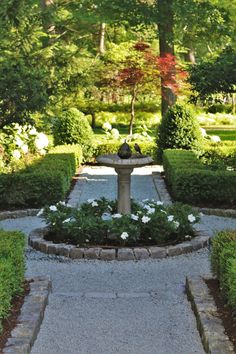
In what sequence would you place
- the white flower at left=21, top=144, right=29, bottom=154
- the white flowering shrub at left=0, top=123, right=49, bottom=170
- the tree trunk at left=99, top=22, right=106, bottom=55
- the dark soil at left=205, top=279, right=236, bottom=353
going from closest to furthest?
1. the dark soil at left=205, top=279, right=236, bottom=353
2. the white flowering shrub at left=0, top=123, right=49, bottom=170
3. the white flower at left=21, top=144, right=29, bottom=154
4. the tree trunk at left=99, top=22, right=106, bottom=55

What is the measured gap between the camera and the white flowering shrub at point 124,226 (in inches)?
299

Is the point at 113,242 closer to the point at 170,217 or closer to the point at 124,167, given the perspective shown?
the point at 170,217

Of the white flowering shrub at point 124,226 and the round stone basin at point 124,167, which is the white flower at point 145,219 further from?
the round stone basin at point 124,167

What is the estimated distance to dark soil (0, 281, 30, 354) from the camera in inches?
178

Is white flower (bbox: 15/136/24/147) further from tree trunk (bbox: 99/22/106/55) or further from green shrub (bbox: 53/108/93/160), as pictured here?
tree trunk (bbox: 99/22/106/55)

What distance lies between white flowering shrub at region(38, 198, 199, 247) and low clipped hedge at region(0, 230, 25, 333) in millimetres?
1636

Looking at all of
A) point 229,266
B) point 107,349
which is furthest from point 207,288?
point 107,349

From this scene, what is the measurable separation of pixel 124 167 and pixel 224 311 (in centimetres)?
324

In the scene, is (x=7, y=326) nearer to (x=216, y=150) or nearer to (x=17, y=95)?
(x=17, y=95)

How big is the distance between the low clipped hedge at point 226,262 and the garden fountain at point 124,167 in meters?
2.06

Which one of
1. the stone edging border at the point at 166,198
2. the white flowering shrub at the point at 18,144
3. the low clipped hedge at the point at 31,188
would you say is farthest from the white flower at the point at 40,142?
the low clipped hedge at the point at 31,188

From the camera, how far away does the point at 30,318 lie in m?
4.92

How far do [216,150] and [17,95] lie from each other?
662 cm

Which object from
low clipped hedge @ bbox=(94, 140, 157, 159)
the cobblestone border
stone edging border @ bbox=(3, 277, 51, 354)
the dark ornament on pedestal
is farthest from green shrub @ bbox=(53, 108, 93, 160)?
stone edging border @ bbox=(3, 277, 51, 354)
